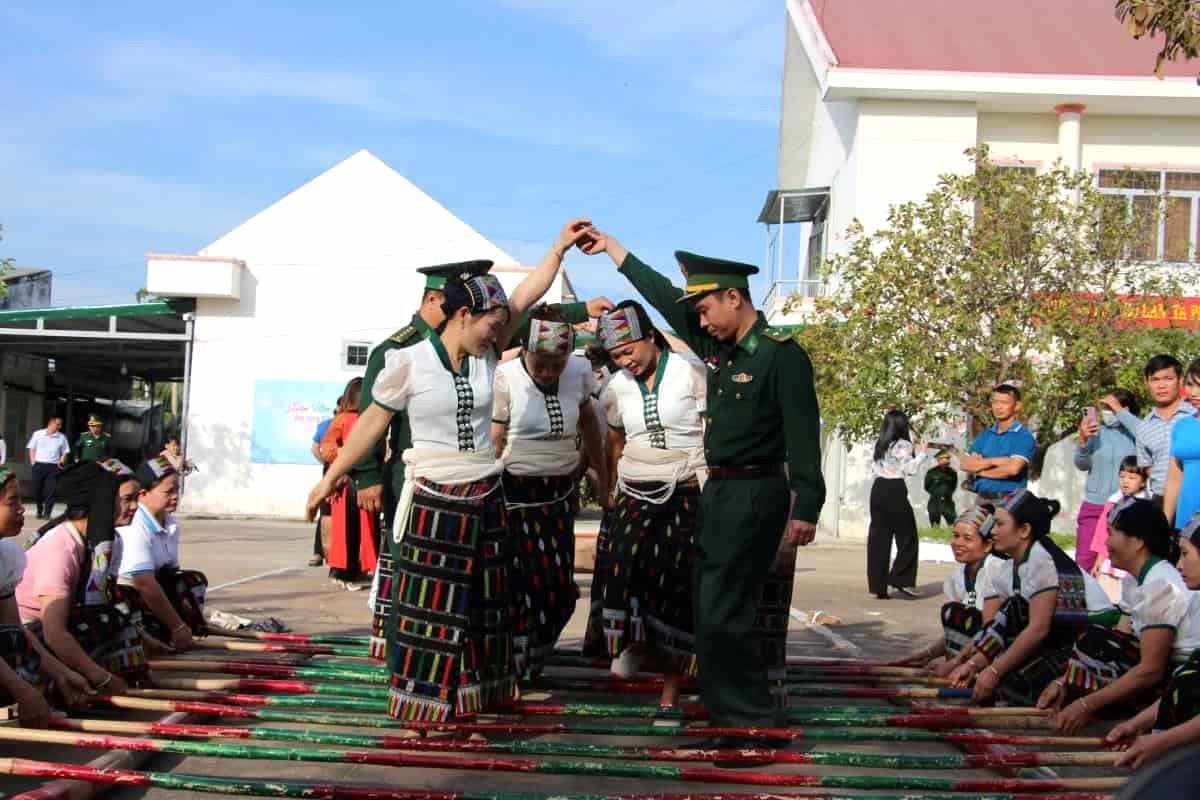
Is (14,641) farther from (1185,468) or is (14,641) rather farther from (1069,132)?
(1069,132)

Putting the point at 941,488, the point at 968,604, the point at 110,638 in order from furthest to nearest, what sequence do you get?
1. the point at 941,488
2. the point at 968,604
3. the point at 110,638

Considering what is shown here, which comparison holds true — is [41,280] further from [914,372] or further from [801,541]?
[801,541]

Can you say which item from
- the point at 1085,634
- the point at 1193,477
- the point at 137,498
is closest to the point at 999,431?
the point at 1193,477

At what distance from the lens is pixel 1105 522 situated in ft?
32.5

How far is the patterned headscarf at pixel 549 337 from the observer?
6.59m

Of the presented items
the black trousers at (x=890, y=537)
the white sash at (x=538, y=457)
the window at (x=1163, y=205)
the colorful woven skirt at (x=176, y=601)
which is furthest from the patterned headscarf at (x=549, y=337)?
the window at (x=1163, y=205)

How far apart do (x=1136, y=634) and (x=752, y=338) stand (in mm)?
2231

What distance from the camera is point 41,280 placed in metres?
40.8

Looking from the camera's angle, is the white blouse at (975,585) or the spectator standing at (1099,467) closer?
the white blouse at (975,585)

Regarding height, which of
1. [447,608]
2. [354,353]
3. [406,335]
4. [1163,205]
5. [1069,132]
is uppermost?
[1069,132]

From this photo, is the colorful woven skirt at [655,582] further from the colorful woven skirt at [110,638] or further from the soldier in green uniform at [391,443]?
the colorful woven skirt at [110,638]

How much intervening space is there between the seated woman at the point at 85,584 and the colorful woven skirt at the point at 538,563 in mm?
1831

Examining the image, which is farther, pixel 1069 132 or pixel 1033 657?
pixel 1069 132

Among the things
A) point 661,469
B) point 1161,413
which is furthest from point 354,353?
point 661,469
